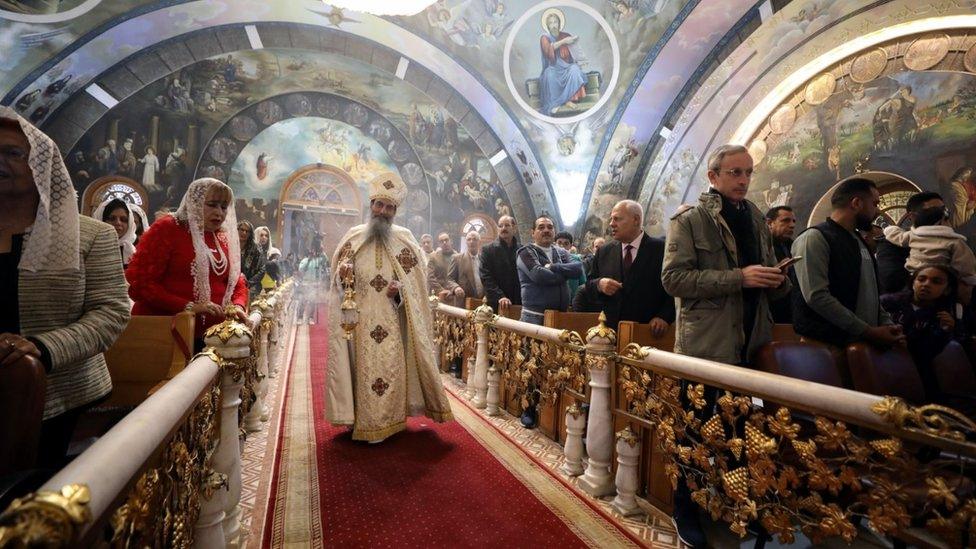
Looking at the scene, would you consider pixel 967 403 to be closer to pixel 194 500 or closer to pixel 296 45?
pixel 194 500

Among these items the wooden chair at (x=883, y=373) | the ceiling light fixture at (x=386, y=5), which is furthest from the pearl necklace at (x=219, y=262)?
Result: the ceiling light fixture at (x=386, y=5)

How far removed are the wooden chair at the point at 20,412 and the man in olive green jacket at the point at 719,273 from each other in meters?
2.41

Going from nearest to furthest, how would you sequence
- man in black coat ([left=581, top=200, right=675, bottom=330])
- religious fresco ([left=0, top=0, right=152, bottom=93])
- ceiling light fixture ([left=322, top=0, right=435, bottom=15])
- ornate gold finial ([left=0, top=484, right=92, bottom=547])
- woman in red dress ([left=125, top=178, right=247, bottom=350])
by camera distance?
ornate gold finial ([left=0, top=484, right=92, bottom=547]) → woman in red dress ([left=125, top=178, right=247, bottom=350]) → man in black coat ([left=581, top=200, right=675, bottom=330]) → ceiling light fixture ([left=322, top=0, right=435, bottom=15]) → religious fresco ([left=0, top=0, right=152, bottom=93])

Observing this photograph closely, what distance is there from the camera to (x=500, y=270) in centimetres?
509

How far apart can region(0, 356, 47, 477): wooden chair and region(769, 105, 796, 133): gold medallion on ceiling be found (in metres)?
10.8

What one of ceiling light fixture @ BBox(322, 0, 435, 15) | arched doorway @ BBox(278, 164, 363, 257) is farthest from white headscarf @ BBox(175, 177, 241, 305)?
arched doorway @ BBox(278, 164, 363, 257)

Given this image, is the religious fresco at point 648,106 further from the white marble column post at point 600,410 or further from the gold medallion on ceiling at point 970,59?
the white marble column post at point 600,410

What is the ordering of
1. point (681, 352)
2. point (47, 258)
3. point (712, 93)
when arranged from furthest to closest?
point (712, 93) < point (681, 352) < point (47, 258)

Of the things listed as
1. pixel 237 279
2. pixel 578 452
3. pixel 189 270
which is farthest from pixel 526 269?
pixel 189 270

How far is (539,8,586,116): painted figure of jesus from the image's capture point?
11711 mm

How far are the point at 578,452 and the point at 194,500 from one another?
2.25 metres

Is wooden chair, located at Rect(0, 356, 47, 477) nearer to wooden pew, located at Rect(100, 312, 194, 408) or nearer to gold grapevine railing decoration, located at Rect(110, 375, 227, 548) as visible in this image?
gold grapevine railing decoration, located at Rect(110, 375, 227, 548)

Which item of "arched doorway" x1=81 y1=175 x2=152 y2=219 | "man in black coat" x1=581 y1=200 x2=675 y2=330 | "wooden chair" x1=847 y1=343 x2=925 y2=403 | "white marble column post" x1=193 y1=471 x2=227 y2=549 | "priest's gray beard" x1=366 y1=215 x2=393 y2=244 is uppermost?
"arched doorway" x1=81 y1=175 x2=152 y2=219

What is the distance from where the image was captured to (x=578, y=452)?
3.06 m
